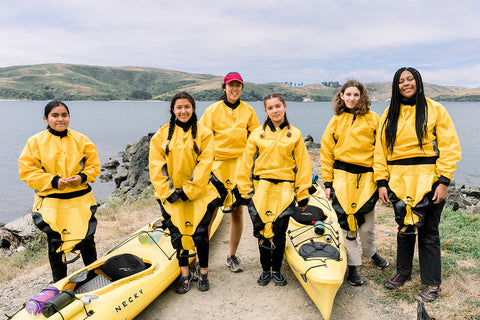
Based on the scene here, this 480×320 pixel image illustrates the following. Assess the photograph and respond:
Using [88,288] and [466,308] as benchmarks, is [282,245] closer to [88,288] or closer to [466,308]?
[466,308]

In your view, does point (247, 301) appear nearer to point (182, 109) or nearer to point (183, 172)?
point (183, 172)

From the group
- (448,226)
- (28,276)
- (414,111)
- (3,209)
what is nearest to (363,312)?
(414,111)

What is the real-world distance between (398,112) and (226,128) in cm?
230

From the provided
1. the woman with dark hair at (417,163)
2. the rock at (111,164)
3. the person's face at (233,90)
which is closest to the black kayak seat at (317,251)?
the woman with dark hair at (417,163)

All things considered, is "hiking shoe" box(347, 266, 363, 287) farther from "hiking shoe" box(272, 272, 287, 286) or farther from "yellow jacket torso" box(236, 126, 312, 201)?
"yellow jacket torso" box(236, 126, 312, 201)

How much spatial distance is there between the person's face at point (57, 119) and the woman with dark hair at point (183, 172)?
1.23 m

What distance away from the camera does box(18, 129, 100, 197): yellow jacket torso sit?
13.3 ft

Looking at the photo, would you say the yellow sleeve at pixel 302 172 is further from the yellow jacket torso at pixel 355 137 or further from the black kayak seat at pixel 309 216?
the black kayak seat at pixel 309 216

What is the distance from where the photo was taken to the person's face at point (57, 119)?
4.15m

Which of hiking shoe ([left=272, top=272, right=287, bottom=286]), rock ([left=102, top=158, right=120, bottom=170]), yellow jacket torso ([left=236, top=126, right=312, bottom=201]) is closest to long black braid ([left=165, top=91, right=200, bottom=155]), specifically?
yellow jacket torso ([left=236, top=126, right=312, bottom=201])

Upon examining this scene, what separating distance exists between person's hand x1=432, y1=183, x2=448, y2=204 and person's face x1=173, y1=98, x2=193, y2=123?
121 inches

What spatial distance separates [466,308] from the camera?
380cm

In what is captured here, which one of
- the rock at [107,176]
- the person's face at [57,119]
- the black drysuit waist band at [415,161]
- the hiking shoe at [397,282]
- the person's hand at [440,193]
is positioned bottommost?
the rock at [107,176]

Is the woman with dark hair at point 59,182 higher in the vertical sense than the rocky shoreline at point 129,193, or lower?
higher
